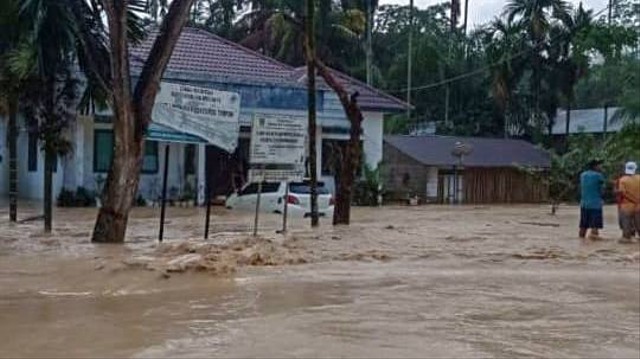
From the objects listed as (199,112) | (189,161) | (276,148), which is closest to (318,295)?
(199,112)

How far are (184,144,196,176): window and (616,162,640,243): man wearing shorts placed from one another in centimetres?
1769

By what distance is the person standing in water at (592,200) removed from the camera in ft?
61.2

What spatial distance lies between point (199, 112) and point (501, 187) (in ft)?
98.1

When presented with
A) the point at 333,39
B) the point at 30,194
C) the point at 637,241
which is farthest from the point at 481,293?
the point at 333,39

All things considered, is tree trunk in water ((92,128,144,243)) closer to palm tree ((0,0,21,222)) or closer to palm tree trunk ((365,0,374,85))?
palm tree ((0,0,21,222))

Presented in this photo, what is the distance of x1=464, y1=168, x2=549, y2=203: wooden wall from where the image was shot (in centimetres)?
4253

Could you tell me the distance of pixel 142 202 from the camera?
30547 mm

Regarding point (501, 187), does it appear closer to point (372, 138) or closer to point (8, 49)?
point (372, 138)

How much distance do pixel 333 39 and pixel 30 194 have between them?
2001 centimetres

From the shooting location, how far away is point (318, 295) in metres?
11.6

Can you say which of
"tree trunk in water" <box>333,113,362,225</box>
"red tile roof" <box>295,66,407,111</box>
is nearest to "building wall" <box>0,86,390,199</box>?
"red tile roof" <box>295,66,407,111</box>

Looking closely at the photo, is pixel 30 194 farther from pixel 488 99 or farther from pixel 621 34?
pixel 488 99

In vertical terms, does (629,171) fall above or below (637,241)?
above

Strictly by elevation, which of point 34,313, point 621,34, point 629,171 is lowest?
point 34,313
